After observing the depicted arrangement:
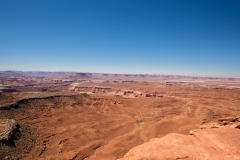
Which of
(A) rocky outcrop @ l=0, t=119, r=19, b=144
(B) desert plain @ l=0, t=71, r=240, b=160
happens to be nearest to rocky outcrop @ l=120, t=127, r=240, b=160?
(B) desert plain @ l=0, t=71, r=240, b=160

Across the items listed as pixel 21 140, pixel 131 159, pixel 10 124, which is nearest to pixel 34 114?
pixel 10 124

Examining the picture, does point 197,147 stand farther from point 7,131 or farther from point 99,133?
point 7,131

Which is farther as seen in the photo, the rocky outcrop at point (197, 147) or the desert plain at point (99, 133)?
the desert plain at point (99, 133)

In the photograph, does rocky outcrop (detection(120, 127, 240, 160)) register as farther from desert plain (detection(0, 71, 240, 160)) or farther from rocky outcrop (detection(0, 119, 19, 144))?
rocky outcrop (detection(0, 119, 19, 144))

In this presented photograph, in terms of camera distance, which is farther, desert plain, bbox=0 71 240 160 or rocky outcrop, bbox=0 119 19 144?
rocky outcrop, bbox=0 119 19 144

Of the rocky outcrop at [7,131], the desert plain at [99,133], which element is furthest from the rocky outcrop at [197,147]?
the rocky outcrop at [7,131]

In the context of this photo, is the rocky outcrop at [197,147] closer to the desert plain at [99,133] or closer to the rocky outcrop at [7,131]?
the desert plain at [99,133]

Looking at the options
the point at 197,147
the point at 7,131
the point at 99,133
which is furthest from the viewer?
the point at 99,133

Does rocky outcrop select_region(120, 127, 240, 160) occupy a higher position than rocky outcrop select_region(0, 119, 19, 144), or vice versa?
rocky outcrop select_region(120, 127, 240, 160)

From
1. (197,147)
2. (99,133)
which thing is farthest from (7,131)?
(197,147)
